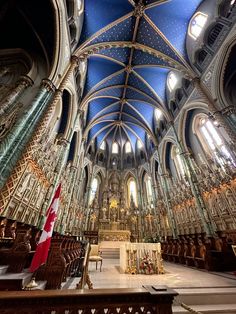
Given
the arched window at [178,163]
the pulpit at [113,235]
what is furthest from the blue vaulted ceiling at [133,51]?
the pulpit at [113,235]

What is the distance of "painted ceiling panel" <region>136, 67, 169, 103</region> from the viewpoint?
60.6ft

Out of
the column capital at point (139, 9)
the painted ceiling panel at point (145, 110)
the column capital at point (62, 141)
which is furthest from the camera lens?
the painted ceiling panel at point (145, 110)

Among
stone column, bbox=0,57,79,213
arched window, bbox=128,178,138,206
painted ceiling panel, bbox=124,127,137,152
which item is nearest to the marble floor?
stone column, bbox=0,57,79,213

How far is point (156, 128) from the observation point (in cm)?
2242

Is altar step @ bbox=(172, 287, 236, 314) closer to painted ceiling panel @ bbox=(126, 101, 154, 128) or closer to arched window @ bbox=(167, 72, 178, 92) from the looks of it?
arched window @ bbox=(167, 72, 178, 92)

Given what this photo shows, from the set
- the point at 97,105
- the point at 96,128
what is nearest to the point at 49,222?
the point at 97,105

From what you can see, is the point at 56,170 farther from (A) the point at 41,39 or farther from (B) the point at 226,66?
(B) the point at 226,66

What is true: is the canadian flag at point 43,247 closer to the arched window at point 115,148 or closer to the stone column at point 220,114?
the stone column at point 220,114

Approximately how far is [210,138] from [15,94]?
14701 millimetres

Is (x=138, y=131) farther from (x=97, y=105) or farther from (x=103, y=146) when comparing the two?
(x=97, y=105)

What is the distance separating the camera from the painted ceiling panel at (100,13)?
44.0ft

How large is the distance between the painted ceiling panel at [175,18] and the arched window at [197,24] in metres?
0.42

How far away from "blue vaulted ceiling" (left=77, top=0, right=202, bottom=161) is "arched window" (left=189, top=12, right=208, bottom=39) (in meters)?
0.44

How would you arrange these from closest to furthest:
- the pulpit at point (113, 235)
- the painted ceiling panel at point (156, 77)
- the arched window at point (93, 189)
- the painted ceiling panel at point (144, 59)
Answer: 1. the painted ceiling panel at point (144, 59)
2. the painted ceiling panel at point (156, 77)
3. the pulpit at point (113, 235)
4. the arched window at point (93, 189)
